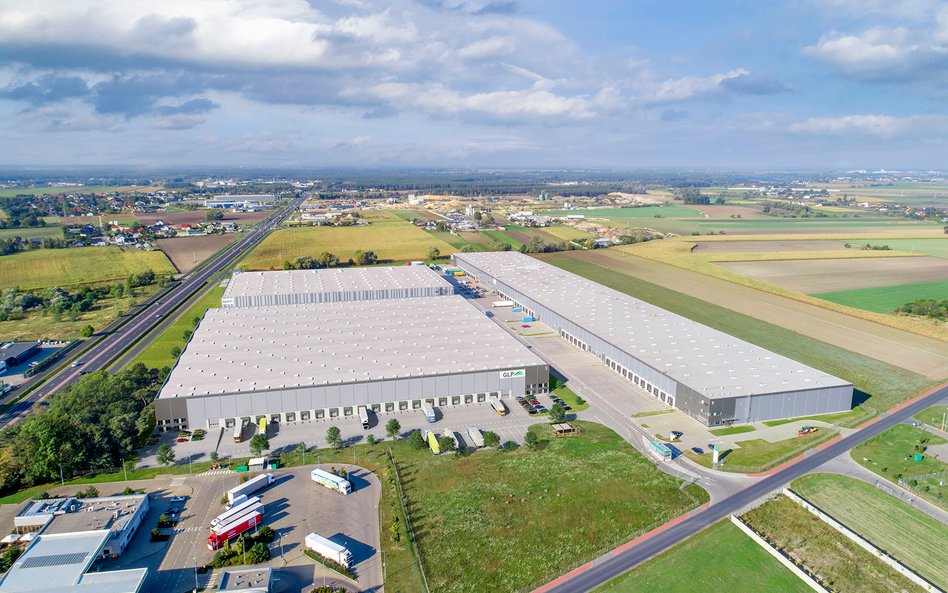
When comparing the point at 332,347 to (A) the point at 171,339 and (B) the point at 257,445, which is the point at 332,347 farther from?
(A) the point at 171,339

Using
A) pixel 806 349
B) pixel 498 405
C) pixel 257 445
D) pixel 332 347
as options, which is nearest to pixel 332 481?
pixel 257 445

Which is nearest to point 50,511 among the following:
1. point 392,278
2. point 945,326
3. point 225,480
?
point 225,480

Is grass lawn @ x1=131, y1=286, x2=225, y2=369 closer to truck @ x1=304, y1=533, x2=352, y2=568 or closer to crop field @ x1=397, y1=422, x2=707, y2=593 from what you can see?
crop field @ x1=397, y1=422, x2=707, y2=593

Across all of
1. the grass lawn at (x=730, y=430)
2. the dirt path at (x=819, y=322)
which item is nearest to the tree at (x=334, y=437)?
the grass lawn at (x=730, y=430)

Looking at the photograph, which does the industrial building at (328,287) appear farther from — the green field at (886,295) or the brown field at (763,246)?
the brown field at (763,246)

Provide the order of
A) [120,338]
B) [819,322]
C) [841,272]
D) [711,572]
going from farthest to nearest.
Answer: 1. [841,272]
2. [819,322]
3. [120,338]
4. [711,572]

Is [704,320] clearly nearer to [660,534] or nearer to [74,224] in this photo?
[660,534]

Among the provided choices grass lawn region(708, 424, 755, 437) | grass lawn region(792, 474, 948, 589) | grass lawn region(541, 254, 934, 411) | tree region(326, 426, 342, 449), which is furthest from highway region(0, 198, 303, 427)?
grass lawn region(541, 254, 934, 411)
